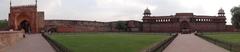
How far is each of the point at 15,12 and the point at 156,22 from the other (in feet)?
49.6

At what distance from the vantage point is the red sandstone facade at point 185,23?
51906 mm

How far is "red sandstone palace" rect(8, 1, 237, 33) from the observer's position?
47250 mm

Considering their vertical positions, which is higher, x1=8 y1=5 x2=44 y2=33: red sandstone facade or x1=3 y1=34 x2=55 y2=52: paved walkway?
x1=8 y1=5 x2=44 y2=33: red sandstone facade

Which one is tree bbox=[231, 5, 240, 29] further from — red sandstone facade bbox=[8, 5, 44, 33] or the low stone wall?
the low stone wall

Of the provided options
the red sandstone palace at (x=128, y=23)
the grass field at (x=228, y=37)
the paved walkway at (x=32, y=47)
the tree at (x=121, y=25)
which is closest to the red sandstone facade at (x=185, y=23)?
the red sandstone palace at (x=128, y=23)

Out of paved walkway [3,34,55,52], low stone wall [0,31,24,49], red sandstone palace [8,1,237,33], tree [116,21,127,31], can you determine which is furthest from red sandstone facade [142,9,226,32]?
low stone wall [0,31,24,49]

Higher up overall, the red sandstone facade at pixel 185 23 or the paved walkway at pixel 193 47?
the red sandstone facade at pixel 185 23

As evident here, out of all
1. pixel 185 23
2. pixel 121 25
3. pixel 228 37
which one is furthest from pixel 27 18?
pixel 228 37

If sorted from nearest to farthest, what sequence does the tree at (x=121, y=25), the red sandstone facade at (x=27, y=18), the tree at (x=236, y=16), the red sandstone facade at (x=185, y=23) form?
the red sandstone facade at (x=27, y=18) < the tree at (x=236, y=16) < the red sandstone facade at (x=185, y=23) < the tree at (x=121, y=25)

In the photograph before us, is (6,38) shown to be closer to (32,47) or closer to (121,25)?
(32,47)

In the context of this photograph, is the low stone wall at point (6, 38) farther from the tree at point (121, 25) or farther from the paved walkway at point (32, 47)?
the tree at point (121, 25)

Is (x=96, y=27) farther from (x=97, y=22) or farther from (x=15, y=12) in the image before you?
(x=15, y=12)

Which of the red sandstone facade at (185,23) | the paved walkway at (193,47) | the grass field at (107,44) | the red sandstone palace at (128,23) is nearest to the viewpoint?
the paved walkway at (193,47)

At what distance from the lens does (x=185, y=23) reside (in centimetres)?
5162
